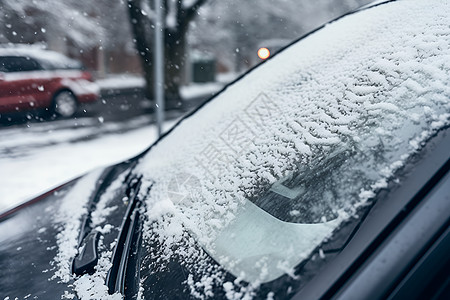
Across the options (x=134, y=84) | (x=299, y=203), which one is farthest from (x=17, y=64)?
(x=134, y=84)

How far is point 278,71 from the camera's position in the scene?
1727 mm

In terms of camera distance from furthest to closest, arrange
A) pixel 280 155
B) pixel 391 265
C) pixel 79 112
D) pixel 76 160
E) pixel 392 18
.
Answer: pixel 79 112 < pixel 76 160 < pixel 392 18 < pixel 280 155 < pixel 391 265

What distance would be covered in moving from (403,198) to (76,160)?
576cm

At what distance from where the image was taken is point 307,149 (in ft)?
3.67

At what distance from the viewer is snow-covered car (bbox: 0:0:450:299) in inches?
32.9

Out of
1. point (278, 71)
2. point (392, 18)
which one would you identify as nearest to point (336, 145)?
point (392, 18)

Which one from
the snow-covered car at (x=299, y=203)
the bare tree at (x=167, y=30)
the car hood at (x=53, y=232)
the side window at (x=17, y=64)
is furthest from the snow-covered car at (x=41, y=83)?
the snow-covered car at (x=299, y=203)

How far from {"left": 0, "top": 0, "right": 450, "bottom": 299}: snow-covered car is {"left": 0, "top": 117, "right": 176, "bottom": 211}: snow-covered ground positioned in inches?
114

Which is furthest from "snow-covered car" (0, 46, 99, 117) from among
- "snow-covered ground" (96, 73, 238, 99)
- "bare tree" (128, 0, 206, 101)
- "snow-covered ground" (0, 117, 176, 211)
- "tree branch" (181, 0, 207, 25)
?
"snow-covered ground" (96, 73, 238, 99)

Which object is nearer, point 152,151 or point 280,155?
point 280,155

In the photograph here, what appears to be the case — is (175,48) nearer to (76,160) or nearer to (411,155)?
(76,160)

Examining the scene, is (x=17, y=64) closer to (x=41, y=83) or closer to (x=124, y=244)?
(x=41, y=83)

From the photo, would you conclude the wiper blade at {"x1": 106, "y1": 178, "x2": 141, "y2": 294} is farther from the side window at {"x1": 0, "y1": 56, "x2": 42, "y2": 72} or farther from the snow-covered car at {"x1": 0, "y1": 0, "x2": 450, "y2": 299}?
the side window at {"x1": 0, "y1": 56, "x2": 42, "y2": 72}

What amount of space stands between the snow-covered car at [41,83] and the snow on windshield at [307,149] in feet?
29.0
